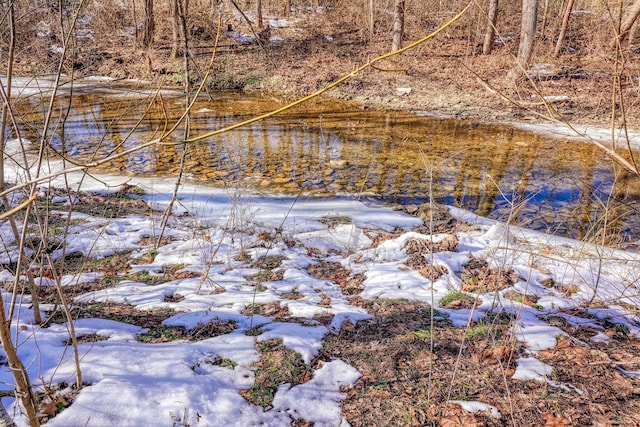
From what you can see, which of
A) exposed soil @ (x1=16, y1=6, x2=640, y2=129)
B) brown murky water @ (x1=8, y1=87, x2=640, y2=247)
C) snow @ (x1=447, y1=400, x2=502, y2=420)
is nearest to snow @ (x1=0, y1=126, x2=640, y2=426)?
snow @ (x1=447, y1=400, x2=502, y2=420)

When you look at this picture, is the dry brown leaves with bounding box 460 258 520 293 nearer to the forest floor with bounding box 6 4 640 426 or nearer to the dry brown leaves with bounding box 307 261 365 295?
the forest floor with bounding box 6 4 640 426

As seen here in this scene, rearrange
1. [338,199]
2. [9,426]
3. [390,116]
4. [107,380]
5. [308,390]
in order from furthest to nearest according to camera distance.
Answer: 1. [390,116]
2. [338,199]
3. [308,390]
4. [107,380]
5. [9,426]

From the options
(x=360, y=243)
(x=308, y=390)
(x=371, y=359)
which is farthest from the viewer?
(x=360, y=243)

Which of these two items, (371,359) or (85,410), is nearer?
(85,410)

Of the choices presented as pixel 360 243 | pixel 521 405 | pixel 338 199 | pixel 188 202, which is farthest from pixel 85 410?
pixel 338 199

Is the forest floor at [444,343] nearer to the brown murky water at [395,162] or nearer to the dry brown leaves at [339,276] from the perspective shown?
the dry brown leaves at [339,276]

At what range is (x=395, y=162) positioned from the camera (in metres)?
8.02

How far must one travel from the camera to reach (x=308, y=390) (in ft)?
7.54

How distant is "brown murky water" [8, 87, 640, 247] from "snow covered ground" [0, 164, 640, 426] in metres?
0.84

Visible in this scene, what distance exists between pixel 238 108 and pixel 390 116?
4.56 metres

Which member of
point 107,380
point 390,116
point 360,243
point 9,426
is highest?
point 390,116

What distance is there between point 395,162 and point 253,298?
5428 millimetres

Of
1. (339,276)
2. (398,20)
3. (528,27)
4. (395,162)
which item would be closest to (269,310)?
(339,276)

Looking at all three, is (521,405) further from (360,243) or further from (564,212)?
(564,212)
